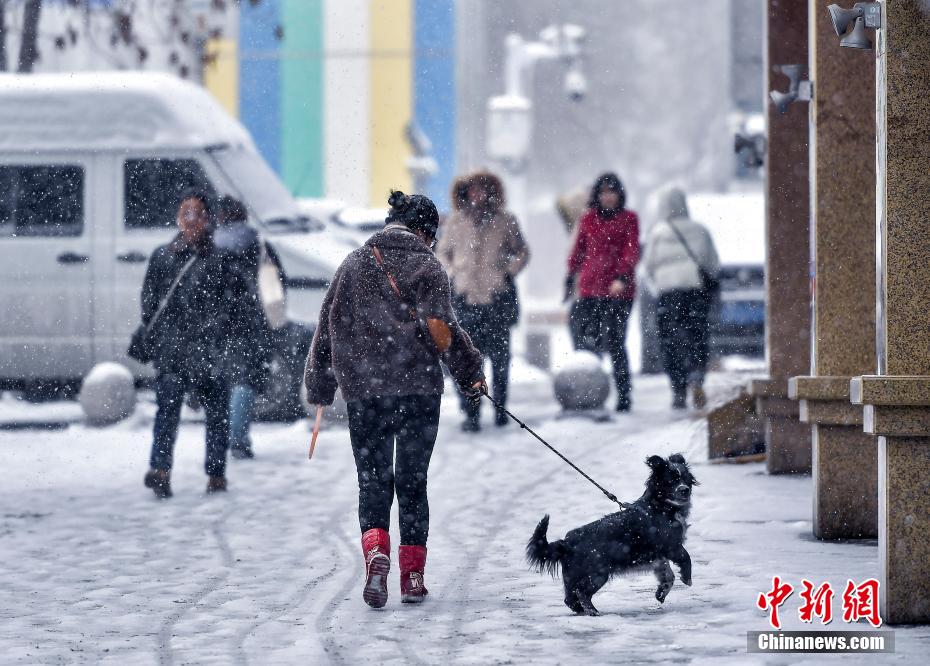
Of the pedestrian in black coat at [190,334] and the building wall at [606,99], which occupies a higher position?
the building wall at [606,99]

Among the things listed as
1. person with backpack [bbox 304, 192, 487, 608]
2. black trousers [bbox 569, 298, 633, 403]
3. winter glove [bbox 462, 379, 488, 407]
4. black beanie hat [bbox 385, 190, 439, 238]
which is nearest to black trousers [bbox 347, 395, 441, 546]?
person with backpack [bbox 304, 192, 487, 608]

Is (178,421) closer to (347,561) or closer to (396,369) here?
(347,561)

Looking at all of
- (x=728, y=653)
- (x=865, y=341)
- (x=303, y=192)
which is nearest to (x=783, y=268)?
(x=865, y=341)

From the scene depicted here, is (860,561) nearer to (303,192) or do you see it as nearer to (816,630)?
(816,630)

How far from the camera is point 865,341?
8.13 m

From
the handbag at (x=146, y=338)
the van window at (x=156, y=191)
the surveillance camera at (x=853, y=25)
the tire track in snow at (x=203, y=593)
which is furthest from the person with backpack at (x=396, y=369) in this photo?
the van window at (x=156, y=191)

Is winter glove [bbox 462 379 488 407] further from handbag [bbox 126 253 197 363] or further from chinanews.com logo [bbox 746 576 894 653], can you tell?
handbag [bbox 126 253 197 363]

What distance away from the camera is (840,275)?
26.9ft

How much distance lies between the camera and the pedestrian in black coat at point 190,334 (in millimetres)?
10375

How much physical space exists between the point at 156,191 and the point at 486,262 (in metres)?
2.71

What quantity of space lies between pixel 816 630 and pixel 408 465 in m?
1.73

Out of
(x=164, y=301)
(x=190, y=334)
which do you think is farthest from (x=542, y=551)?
(x=164, y=301)

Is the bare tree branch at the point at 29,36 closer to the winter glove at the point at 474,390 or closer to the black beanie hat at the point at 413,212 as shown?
the black beanie hat at the point at 413,212

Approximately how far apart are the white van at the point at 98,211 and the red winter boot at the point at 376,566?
6.81m
